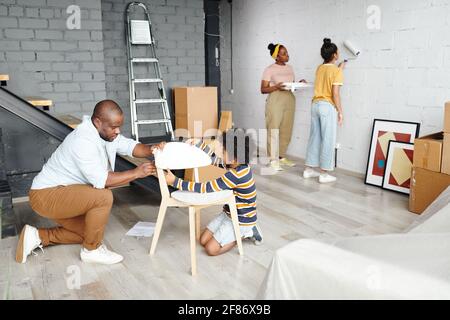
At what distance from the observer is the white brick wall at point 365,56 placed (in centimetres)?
377

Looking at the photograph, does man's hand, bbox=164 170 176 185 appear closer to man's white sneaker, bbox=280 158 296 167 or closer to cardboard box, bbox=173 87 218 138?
man's white sneaker, bbox=280 158 296 167

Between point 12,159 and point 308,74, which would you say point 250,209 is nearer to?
point 12,159

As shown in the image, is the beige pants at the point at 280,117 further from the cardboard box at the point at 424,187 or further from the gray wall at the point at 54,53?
the gray wall at the point at 54,53

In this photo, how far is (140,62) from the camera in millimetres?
5871

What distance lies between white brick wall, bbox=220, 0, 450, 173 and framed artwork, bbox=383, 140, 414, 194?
0.25 m

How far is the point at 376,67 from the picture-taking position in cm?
429

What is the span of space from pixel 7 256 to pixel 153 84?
3844mm

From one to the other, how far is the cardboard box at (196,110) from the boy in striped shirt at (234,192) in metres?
3.17

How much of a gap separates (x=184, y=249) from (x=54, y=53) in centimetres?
308

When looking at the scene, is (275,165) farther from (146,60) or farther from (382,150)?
(146,60)

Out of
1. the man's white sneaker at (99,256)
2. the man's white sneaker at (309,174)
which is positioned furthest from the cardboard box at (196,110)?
the man's white sneaker at (99,256)

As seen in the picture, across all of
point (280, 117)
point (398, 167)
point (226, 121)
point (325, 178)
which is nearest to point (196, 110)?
point (226, 121)

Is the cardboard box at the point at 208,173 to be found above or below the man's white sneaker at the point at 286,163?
above
